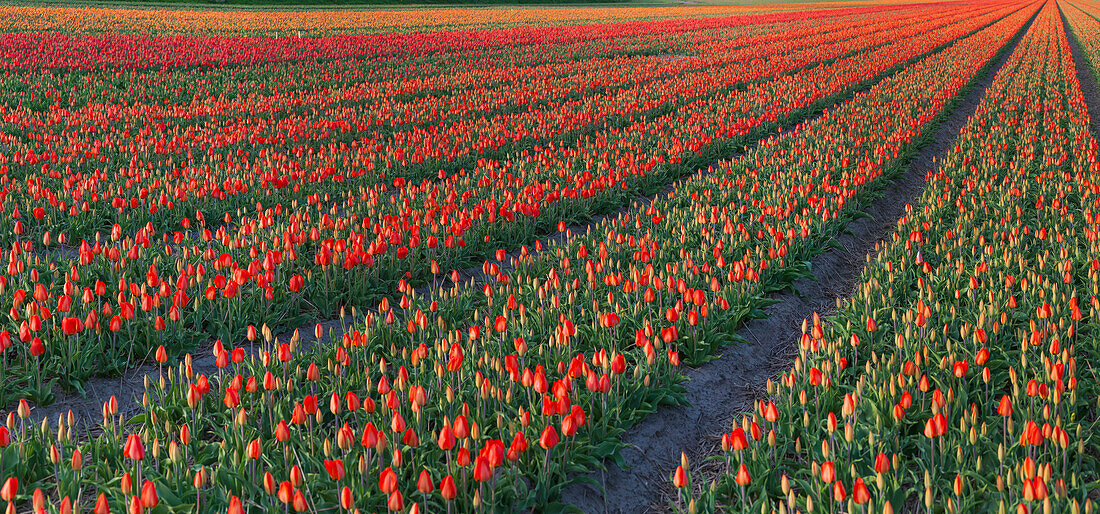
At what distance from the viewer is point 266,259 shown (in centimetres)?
553

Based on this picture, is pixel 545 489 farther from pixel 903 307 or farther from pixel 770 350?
pixel 903 307

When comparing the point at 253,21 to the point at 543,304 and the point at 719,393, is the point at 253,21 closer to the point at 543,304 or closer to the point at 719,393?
the point at 543,304

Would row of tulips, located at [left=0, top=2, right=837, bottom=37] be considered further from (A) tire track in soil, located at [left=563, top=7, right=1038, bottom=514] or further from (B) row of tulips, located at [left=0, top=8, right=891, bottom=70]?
(A) tire track in soil, located at [left=563, top=7, right=1038, bottom=514]

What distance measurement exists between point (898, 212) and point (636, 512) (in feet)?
24.0

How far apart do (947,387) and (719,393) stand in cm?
129

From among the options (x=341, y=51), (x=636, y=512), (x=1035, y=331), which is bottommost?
(x=636, y=512)

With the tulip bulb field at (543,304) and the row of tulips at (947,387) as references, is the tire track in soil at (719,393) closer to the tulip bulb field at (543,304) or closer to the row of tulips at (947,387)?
the tulip bulb field at (543,304)

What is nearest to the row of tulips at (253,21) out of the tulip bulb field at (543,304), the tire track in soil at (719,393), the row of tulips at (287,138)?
the row of tulips at (287,138)

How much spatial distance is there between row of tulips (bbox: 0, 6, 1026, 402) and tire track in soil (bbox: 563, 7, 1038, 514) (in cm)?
217

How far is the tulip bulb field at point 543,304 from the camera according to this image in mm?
3537

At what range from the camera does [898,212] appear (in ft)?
31.5

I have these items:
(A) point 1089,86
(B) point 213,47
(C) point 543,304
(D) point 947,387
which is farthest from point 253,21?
(D) point 947,387

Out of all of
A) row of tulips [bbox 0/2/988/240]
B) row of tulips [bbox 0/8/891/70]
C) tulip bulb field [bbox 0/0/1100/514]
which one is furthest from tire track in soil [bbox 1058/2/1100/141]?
row of tulips [bbox 0/8/891/70]

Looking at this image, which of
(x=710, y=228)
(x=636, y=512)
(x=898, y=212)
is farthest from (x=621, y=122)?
(x=636, y=512)
